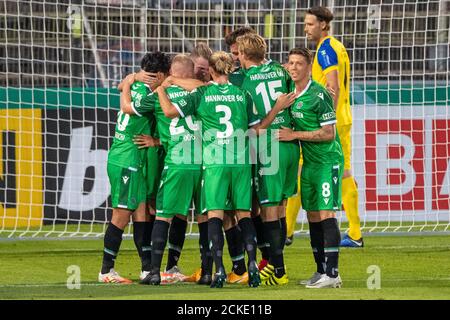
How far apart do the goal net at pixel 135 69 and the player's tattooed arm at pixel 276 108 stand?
17.1 feet

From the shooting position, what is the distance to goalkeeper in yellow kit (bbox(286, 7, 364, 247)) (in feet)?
37.7

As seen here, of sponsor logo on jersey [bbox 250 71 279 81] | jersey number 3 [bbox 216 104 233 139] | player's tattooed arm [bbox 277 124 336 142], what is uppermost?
sponsor logo on jersey [bbox 250 71 279 81]

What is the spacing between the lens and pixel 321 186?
9.24 m

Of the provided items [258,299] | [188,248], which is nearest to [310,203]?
[258,299]

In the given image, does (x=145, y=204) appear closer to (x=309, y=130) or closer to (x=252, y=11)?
(x=309, y=130)

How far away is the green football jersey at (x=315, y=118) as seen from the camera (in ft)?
30.4

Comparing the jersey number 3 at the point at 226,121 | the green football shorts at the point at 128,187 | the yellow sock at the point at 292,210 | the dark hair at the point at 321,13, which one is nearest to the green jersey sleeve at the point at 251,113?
the jersey number 3 at the point at 226,121

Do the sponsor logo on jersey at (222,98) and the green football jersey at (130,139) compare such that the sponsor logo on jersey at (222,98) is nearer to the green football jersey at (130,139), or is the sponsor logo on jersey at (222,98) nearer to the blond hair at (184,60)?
the blond hair at (184,60)

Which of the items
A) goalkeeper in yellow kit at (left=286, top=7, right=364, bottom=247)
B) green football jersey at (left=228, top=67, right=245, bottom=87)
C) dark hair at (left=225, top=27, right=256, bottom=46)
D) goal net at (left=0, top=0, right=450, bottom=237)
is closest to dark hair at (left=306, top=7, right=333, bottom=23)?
goalkeeper in yellow kit at (left=286, top=7, right=364, bottom=247)

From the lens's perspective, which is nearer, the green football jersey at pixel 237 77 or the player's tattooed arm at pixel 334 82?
the green football jersey at pixel 237 77

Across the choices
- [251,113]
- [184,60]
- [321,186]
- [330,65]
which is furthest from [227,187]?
[330,65]

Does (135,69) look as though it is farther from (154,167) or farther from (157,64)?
(157,64)

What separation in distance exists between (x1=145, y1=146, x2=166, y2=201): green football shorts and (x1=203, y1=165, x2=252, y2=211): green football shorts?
81 cm

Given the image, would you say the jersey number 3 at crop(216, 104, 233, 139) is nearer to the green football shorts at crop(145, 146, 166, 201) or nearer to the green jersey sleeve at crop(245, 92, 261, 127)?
the green jersey sleeve at crop(245, 92, 261, 127)
